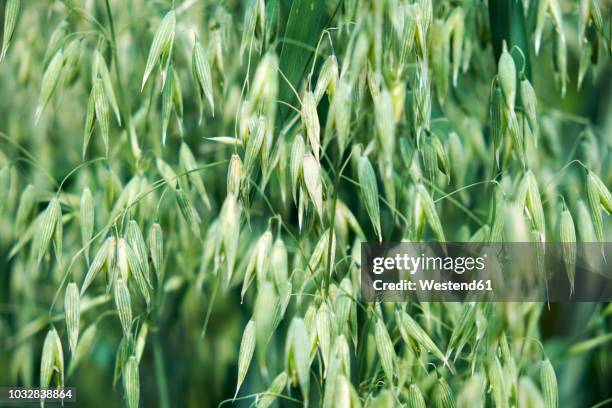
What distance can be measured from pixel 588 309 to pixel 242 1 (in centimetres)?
67

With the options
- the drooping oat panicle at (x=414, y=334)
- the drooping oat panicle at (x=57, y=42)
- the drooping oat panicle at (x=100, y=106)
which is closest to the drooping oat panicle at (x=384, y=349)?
the drooping oat panicle at (x=414, y=334)

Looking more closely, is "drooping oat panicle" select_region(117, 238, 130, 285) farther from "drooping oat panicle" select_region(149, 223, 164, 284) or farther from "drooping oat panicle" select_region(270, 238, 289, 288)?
"drooping oat panicle" select_region(270, 238, 289, 288)

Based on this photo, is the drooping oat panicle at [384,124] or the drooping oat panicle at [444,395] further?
the drooping oat panicle at [444,395]

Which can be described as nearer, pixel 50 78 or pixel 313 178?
pixel 313 178

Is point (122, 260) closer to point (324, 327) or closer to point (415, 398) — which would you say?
point (324, 327)

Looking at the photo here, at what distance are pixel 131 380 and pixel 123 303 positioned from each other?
87 millimetres

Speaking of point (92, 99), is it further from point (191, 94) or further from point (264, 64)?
Answer: point (191, 94)

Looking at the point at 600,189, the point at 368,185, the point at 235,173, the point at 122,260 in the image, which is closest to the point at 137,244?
the point at 122,260

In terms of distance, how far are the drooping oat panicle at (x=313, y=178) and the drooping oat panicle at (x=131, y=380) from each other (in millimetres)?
250

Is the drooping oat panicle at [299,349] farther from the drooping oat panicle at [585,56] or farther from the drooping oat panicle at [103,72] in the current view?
the drooping oat panicle at [585,56]

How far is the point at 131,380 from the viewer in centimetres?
66

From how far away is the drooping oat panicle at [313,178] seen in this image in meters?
0.56

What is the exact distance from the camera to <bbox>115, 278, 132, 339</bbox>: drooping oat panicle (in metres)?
0.63

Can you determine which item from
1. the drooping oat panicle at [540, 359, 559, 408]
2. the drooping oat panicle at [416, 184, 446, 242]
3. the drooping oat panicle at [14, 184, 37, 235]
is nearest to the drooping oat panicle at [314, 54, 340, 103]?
the drooping oat panicle at [416, 184, 446, 242]
